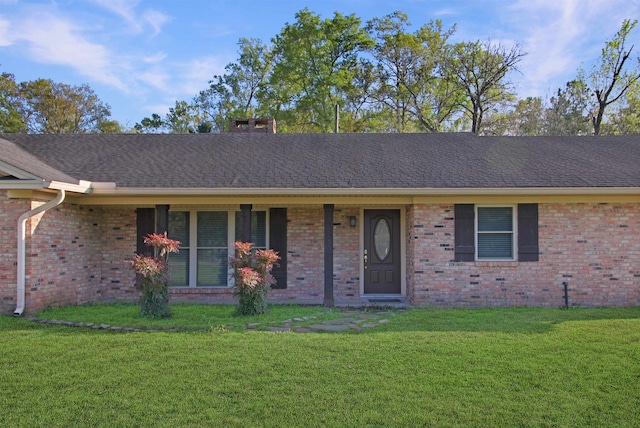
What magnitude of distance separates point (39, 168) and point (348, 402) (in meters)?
7.38

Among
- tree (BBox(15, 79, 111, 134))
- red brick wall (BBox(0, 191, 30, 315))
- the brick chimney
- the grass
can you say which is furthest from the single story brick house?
tree (BBox(15, 79, 111, 134))

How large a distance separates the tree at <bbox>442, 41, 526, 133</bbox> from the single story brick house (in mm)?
14742

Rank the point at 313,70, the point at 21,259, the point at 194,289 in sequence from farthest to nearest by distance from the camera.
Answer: the point at 313,70 < the point at 194,289 < the point at 21,259

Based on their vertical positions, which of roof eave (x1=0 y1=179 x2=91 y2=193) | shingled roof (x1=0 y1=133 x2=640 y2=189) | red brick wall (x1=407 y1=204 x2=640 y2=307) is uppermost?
shingled roof (x1=0 y1=133 x2=640 y2=189)

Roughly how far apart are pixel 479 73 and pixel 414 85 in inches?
129

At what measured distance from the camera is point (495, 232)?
9.73 metres

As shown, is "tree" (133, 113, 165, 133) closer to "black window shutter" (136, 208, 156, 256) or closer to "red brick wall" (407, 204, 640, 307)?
"black window shutter" (136, 208, 156, 256)

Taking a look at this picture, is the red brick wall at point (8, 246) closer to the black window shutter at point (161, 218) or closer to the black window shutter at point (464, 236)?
the black window shutter at point (161, 218)

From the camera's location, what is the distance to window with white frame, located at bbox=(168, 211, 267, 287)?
34.6 feet

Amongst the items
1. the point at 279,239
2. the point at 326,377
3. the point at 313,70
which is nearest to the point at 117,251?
the point at 279,239

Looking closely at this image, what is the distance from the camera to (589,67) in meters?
25.5

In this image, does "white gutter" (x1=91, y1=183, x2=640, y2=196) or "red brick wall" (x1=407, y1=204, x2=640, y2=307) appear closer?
"white gutter" (x1=91, y1=183, x2=640, y2=196)

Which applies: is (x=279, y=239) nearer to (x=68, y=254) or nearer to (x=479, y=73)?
(x=68, y=254)

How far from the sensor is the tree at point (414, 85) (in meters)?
26.4
